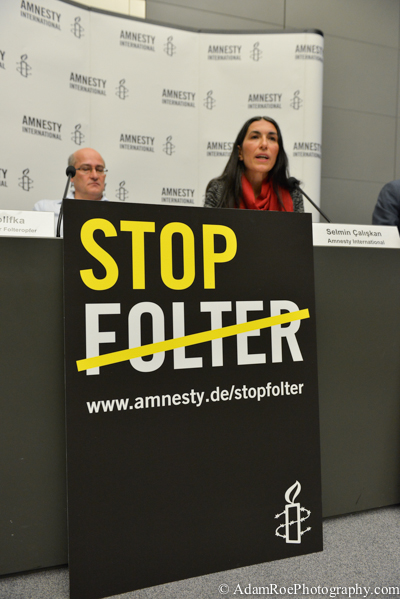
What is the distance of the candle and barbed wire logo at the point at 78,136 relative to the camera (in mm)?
2771

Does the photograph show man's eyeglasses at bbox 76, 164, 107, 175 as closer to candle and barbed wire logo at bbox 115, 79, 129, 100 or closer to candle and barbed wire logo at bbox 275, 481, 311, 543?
candle and barbed wire logo at bbox 115, 79, 129, 100

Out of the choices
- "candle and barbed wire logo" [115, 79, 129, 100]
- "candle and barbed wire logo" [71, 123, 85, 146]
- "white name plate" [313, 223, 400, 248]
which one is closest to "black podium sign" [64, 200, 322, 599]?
"white name plate" [313, 223, 400, 248]

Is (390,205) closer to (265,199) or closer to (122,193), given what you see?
(265,199)

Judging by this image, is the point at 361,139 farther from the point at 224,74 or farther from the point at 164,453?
the point at 164,453

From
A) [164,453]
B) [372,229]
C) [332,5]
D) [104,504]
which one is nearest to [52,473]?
[104,504]

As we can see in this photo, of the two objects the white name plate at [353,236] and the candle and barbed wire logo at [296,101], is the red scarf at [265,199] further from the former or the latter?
the candle and barbed wire logo at [296,101]

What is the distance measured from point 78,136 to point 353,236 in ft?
6.86

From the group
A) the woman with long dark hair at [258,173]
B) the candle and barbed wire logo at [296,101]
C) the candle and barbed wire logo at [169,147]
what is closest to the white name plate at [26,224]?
the woman with long dark hair at [258,173]

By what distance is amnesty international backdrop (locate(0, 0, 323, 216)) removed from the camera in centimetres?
259

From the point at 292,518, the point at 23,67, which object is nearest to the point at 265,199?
the point at 292,518

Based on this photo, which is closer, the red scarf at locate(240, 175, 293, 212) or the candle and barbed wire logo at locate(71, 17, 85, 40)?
the red scarf at locate(240, 175, 293, 212)

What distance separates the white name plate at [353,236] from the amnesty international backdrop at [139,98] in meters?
1.87

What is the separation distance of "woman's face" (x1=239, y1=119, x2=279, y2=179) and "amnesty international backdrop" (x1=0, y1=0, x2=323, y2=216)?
111cm

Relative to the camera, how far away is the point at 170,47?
297 centimetres
